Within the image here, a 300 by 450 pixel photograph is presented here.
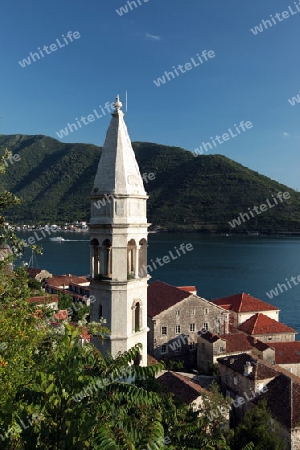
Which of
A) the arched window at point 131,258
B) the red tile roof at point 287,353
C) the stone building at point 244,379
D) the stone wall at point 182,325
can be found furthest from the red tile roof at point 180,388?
the red tile roof at point 287,353

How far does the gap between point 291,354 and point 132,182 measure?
30.1m

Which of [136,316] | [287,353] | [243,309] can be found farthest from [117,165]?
[243,309]

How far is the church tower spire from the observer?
37.2ft

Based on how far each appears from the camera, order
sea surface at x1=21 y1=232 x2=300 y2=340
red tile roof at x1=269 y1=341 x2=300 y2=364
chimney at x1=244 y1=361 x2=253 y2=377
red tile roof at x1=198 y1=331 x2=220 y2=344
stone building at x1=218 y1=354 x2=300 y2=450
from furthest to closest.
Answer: sea surface at x1=21 y1=232 x2=300 y2=340
red tile roof at x1=269 y1=341 x2=300 y2=364
red tile roof at x1=198 y1=331 x2=220 y2=344
chimney at x1=244 y1=361 x2=253 y2=377
stone building at x1=218 y1=354 x2=300 y2=450

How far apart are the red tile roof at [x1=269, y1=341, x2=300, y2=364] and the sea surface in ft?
73.2

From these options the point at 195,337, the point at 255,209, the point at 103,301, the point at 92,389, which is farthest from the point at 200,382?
the point at 255,209

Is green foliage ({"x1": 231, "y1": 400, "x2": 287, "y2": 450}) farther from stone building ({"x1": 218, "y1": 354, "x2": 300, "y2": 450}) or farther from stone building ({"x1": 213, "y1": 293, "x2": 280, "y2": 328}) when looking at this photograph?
stone building ({"x1": 213, "y1": 293, "x2": 280, "y2": 328})

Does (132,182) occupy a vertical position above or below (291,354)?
above


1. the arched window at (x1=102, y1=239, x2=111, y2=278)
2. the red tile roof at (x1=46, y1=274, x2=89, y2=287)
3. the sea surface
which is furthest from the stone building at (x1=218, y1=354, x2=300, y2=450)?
the red tile roof at (x1=46, y1=274, x2=89, y2=287)

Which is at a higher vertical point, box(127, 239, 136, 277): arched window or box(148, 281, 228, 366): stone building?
box(127, 239, 136, 277): arched window

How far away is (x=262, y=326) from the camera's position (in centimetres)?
4312

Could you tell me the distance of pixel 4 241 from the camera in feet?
33.3

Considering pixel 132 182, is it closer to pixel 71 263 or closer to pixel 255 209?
pixel 71 263

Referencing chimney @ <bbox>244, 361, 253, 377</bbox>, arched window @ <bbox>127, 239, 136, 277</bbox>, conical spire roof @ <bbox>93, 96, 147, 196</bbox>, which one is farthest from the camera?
chimney @ <bbox>244, 361, 253, 377</bbox>
